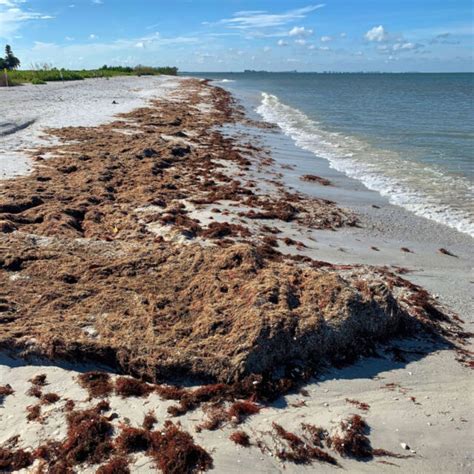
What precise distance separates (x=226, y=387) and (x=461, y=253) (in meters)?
5.60

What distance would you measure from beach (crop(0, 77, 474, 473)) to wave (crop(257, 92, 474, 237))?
2.77 feet

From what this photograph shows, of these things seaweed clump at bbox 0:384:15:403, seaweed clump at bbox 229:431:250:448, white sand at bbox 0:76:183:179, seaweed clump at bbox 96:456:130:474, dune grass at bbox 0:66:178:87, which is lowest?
seaweed clump at bbox 229:431:250:448

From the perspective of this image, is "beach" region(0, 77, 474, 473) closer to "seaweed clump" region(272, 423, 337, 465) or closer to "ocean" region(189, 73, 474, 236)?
"seaweed clump" region(272, 423, 337, 465)

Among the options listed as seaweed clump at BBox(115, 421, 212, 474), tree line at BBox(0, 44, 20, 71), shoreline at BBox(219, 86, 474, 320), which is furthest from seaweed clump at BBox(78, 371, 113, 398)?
tree line at BBox(0, 44, 20, 71)

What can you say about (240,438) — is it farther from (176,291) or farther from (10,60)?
(10,60)

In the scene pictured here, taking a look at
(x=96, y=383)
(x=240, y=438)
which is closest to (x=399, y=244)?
(x=240, y=438)

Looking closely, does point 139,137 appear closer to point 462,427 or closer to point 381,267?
point 381,267

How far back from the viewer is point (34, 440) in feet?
10.8

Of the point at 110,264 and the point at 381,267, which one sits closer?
the point at 110,264

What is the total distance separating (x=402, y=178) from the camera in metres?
12.8

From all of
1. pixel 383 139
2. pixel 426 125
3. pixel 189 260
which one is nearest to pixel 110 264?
pixel 189 260

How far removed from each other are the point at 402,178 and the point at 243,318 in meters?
9.96

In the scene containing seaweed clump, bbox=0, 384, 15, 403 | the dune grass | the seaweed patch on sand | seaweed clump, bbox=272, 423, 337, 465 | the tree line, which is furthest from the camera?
the tree line

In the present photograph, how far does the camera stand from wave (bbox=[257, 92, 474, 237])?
9.80 meters
